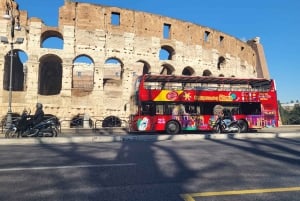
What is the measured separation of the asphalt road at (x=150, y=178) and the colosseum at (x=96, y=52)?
15.4 m

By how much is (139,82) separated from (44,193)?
1357cm

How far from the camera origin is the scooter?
57.5 ft

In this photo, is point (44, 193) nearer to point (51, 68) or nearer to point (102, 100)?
point (102, 100)

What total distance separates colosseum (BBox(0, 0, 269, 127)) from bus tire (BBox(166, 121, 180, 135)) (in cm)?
581

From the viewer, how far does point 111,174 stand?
5562 millimetres

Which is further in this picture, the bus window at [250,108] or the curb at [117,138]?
the bus window at [250,108]

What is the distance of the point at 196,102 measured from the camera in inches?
704

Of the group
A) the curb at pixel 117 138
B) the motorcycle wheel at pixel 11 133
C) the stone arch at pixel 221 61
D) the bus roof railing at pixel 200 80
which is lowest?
the curb at pixel 117 138

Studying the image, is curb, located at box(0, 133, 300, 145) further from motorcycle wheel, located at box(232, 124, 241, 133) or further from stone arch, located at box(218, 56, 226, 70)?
stone arch, located at box(218, 56, 226, 70)

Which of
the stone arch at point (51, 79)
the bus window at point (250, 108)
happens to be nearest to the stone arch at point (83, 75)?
the stone arch at point (51, 79)

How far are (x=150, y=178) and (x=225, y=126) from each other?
43.5 feet

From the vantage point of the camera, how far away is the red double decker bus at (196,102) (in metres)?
17.4

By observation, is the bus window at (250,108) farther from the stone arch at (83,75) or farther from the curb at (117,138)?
the stone arch at (83,75)

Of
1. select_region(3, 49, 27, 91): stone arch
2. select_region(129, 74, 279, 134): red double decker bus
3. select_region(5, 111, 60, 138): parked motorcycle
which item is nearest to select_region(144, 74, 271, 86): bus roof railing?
select_region(129, 74, 279, 134): red double decker bus
